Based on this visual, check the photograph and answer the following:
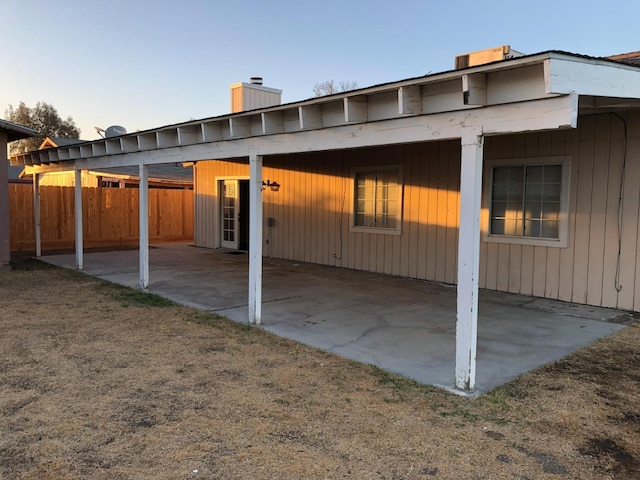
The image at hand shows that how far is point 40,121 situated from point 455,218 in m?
41.8

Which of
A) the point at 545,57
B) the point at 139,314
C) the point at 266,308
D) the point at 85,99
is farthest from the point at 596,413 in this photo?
the point at 85,99

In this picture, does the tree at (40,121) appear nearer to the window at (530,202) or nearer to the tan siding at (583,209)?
the window at (530,202)

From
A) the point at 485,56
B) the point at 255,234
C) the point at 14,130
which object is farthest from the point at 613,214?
the point at 14,130

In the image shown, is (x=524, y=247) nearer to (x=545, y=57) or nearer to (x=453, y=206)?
(x=453, y=206)

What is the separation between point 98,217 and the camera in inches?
596

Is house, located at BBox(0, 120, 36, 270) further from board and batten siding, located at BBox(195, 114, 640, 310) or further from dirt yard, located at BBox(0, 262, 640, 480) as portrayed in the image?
dirt yard, located at BBox(0, 262, 640, 480)

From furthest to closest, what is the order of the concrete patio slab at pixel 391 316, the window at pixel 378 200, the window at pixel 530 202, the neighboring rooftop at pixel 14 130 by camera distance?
the neighboring rooftop at pixel 14 130, the window at pixel 378 200, the window at pixel 530 202, the concrete patio slab at pixel 391 316

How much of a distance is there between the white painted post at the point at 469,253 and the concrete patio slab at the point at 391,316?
0.84 ft

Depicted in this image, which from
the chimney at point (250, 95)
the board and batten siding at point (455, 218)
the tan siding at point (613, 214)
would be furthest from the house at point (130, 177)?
the tan siding at point (613, 214)

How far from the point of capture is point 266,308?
678cm

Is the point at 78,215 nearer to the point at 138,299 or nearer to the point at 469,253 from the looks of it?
the point at 138,299

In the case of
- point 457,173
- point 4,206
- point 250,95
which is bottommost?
point 4,206

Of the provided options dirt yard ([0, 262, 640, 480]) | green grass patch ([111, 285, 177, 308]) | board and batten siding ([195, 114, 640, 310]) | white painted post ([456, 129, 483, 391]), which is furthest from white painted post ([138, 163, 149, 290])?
white painted post ([456, 129, 483, 391])

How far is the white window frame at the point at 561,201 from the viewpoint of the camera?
7109 mm
